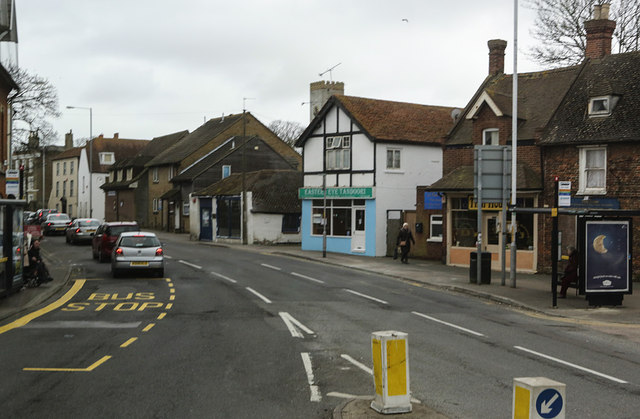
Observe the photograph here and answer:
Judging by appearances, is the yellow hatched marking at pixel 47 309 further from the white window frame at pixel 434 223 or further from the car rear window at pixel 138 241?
the white window frame at pixel 434 223

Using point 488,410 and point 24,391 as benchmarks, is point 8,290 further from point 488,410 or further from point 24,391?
point 488,410

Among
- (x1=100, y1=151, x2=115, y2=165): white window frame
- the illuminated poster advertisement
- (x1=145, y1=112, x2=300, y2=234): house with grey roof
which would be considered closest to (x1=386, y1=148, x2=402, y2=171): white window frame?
the illuminated poster advertisement

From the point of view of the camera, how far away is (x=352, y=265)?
2920 centimetres

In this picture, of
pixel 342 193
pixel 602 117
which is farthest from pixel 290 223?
pixel 602 117

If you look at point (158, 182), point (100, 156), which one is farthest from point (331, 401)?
point (100, 156)

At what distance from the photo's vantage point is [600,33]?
28688mm

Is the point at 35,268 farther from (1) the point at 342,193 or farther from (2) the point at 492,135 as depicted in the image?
(2) the point at 492,135

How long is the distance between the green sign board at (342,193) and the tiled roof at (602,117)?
10.6 meters

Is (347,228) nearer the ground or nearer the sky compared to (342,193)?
nearer the ground

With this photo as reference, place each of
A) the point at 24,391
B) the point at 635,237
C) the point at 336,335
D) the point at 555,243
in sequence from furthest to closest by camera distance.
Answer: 1. the point at 635,237
2. the point at 555,243
3. the point at 336,335
4. the point at 24,391

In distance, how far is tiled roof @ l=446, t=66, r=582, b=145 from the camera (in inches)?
1092

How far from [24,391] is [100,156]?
80077 mm

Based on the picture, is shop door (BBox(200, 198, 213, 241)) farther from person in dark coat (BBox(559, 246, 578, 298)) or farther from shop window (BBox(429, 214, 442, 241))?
person in dark coat (BBox(559, 246, 578, 298))

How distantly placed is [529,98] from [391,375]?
962 inches
